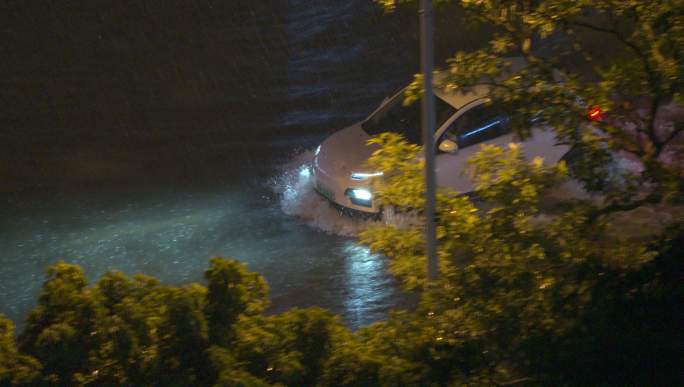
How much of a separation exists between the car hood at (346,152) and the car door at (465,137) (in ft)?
2.93

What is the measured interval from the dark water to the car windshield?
1.18 metres

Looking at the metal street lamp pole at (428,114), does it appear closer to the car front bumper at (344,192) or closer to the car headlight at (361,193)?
the car front bumper at (344,192)

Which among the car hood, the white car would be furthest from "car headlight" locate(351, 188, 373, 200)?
the car hood

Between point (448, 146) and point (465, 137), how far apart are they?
1.21ft

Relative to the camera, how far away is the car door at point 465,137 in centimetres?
900

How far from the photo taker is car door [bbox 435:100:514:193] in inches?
354

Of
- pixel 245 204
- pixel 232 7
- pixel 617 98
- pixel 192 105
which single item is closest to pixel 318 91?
pixel 192 105

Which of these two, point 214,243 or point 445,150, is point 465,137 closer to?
point 445,150

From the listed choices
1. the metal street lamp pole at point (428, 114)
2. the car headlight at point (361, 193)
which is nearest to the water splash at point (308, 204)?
the car headlight at point (361, 193)

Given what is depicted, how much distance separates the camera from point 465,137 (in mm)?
9094

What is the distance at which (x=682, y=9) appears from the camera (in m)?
4.09

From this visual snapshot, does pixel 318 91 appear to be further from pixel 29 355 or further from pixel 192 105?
pixel 29 355

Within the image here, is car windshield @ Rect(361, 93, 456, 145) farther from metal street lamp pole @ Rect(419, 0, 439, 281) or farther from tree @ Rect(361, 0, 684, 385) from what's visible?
metal street lamp pole @ Rect(419, 0, 439, 281)

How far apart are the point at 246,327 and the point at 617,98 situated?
8.16ft
